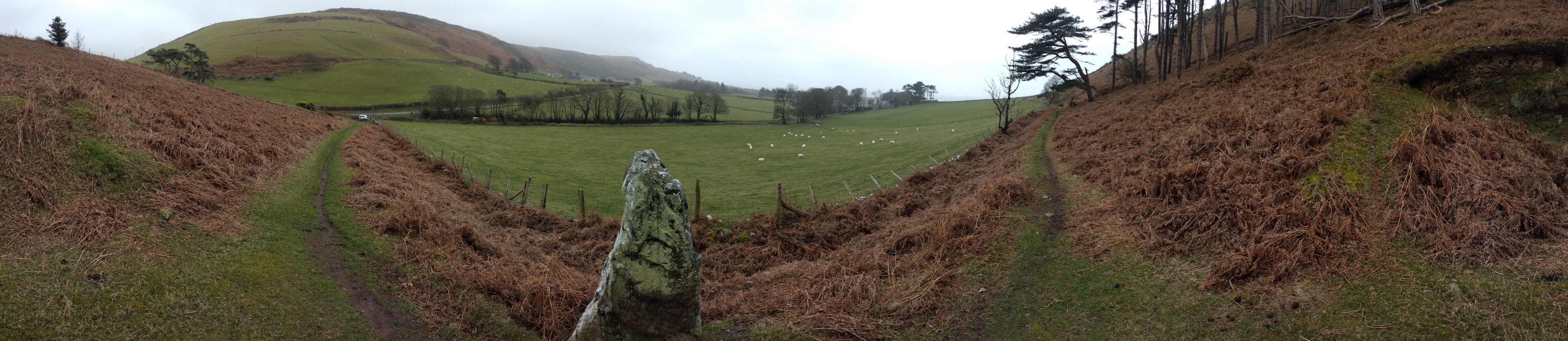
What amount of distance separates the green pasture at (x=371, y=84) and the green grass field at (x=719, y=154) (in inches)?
1106

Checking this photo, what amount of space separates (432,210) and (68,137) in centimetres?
688

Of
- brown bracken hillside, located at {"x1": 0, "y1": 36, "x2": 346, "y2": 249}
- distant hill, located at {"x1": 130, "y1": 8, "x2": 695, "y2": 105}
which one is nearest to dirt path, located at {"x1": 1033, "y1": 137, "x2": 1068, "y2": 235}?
brown bracken hillside, located at {"x1": 0, "y1": 36, "x2": 346, "y2": 249}

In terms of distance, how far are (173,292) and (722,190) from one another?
27.1 metres

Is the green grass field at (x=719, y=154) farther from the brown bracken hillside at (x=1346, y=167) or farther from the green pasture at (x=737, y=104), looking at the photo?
the green pasture at (x=737, y=104)

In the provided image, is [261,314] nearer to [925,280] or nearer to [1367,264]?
[925,280]

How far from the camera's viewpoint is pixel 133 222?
9883 mm

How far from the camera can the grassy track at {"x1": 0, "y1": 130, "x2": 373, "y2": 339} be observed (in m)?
6.94

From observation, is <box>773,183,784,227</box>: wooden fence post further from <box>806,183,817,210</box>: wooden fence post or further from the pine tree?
the pine tree

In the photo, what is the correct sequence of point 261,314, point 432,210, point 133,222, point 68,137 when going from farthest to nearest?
point 432,210, point 68,137, point 133,222, point 261,314

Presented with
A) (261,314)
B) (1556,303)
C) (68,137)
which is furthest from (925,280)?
(68,137)

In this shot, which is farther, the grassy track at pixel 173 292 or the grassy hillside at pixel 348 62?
the grassy hillside at pixel 348 62

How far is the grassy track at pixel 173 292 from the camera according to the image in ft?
22.8

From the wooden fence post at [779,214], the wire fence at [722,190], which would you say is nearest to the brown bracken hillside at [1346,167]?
the wooden fence post at [779,214]

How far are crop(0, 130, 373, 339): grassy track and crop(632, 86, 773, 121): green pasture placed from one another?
78.6 metres
